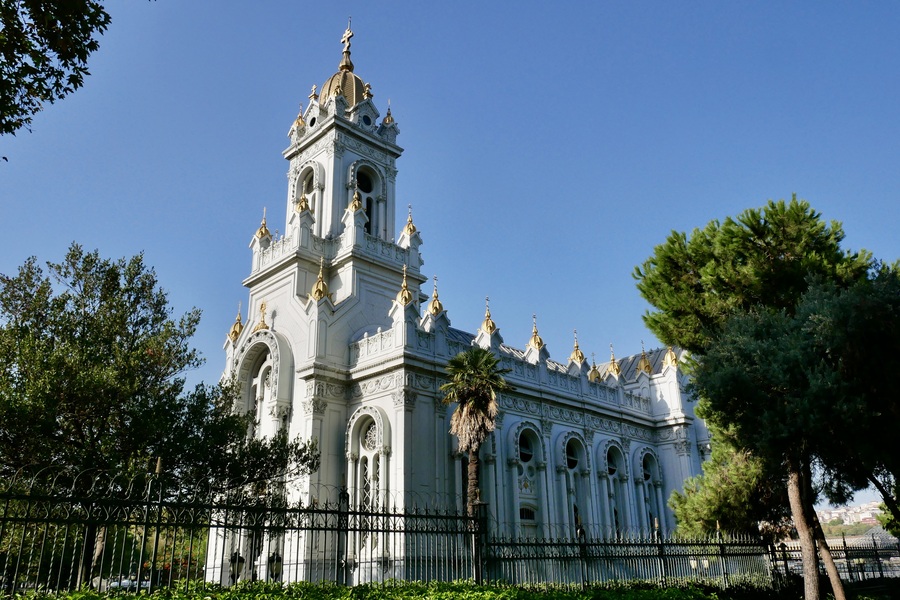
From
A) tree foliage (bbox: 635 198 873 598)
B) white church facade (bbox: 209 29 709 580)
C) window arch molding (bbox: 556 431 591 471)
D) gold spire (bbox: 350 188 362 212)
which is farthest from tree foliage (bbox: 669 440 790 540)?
gold spire (bbox: 350 188 362 212)

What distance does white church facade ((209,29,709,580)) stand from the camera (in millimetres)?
27234

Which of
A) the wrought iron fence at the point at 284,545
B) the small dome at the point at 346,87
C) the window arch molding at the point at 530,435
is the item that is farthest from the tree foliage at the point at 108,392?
the small dome at the point at 346,87

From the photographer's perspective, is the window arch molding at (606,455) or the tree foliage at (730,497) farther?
the window arch molding at (606,455)

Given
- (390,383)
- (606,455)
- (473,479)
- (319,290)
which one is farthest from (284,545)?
(606,455)

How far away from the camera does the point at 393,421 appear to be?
26625 mm

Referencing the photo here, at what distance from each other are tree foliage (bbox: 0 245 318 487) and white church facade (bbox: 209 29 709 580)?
193 inches

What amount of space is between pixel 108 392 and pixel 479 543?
35.9 feet

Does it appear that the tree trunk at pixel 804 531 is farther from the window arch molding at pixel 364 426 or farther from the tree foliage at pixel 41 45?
the tree foliage at pixel 41 45

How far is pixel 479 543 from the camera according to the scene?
562 inches

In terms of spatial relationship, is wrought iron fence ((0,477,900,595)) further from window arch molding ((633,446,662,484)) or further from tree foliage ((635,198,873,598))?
window arch molding ((633,446,662,484))

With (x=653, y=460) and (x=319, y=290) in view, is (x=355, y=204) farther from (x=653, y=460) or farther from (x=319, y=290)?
(x=653, y=460)

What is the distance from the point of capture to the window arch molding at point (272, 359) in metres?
29.6

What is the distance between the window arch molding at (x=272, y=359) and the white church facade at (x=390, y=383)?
62 mm

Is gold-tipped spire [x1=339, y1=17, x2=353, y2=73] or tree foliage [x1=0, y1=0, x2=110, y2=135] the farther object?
gold-tipped spire [x1=339, y1=17, x2=353, y2=73]
